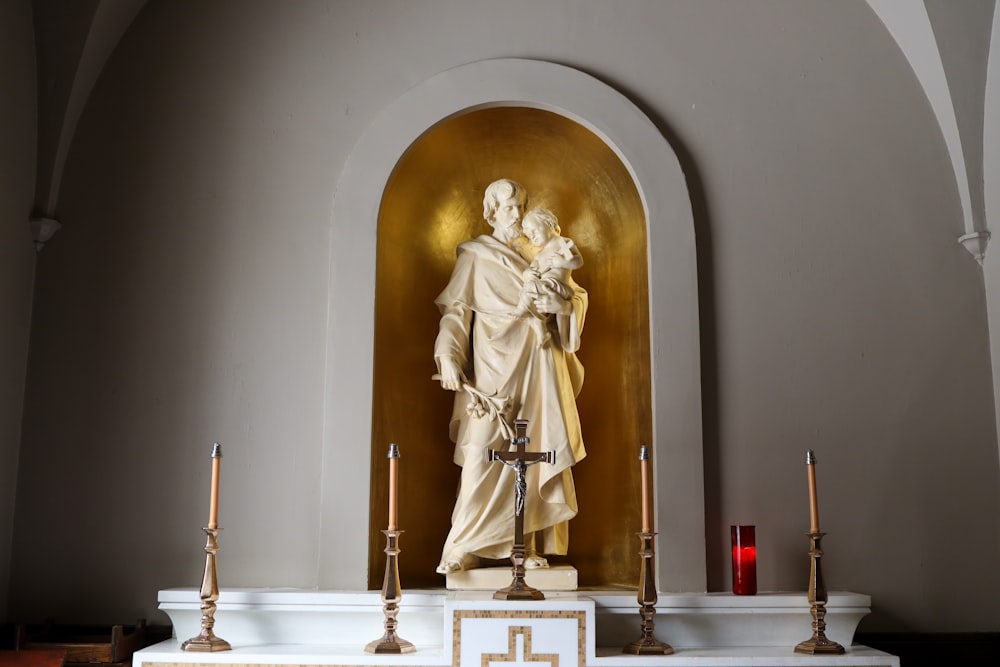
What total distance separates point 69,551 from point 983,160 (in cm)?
422

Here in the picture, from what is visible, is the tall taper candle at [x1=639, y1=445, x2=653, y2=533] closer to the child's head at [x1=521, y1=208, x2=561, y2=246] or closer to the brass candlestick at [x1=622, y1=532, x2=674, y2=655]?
the brass candlestick at [x1=622, y1=532, x2=674, y2=655]

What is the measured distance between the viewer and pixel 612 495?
4730 mm

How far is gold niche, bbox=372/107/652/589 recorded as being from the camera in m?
4.59

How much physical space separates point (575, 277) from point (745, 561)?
1655mm

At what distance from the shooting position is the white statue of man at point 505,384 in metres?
4.25

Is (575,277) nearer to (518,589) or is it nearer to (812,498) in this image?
(812,498)

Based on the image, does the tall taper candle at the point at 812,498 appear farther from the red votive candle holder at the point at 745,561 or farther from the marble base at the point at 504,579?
the marble base at the point at 504,579

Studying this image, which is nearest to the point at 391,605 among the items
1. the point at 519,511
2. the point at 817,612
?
the point at 519,511

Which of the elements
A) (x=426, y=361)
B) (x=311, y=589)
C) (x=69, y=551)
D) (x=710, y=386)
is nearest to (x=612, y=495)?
(x=710, y=386)

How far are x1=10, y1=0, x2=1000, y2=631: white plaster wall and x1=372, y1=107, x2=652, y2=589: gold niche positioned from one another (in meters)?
0.28

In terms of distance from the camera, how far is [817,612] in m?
3.74

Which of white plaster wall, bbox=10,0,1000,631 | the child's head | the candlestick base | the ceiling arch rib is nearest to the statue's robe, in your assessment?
the child's head

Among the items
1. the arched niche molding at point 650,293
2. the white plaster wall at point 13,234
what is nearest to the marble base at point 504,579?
the arched niche molding at point 650,293

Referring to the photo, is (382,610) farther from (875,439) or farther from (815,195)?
(815,195)
